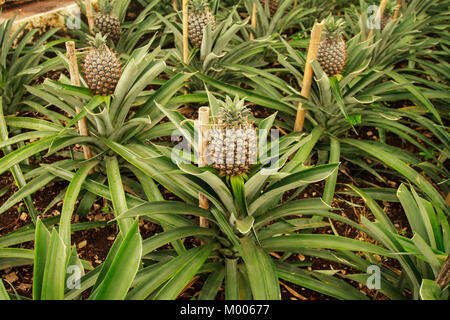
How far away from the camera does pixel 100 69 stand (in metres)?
1.46

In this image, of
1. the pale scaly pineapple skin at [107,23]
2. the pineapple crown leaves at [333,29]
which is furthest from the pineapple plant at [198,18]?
the pineapple crown leaves at [333,29]

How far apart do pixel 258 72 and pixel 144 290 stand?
1269mm

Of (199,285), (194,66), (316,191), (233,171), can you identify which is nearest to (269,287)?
(233,171)

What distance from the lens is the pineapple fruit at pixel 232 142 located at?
1.08 metres

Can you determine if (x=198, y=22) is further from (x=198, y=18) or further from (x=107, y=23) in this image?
(x=107, y=23)

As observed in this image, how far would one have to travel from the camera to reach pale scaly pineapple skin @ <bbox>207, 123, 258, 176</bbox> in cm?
108

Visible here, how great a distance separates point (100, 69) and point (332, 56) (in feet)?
3.47

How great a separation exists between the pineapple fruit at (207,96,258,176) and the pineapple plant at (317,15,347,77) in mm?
819

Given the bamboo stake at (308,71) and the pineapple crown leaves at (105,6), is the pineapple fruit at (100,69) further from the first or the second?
the bamboo stake at (308,71)

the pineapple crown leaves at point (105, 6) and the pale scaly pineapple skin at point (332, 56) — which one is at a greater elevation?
the pineapple crown leaves at point (105, 6)

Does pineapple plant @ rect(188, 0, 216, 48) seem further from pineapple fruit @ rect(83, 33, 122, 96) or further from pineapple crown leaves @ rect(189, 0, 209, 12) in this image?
pineapple fruit @ rect(83, 33, 122, 96)

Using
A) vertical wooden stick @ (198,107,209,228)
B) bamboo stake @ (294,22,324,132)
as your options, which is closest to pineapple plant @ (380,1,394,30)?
bamboo stake @ (294,22,324,132)

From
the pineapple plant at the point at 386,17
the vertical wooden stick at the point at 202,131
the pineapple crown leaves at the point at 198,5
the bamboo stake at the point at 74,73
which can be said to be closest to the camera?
the vertical wooden stick at the point at 202,131

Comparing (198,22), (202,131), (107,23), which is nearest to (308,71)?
(198,22)
